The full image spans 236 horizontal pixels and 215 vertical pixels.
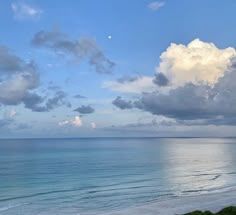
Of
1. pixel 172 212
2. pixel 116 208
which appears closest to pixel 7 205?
pixel 116 208

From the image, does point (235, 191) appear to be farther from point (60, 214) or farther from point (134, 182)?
point (60, 214)

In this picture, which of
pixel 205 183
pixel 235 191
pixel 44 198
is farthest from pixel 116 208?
pixel 205 183

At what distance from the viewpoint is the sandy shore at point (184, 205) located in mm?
49188

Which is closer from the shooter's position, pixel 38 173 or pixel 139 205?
pixel 139 205

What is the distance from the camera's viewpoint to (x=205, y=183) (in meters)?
81.1

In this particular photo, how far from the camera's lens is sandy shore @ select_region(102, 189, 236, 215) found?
49.2 m

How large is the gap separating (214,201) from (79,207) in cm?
2093

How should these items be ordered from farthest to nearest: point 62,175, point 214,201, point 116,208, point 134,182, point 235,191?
point 62,175, point 134,182, point 235,191, point 214,201, point 116,208

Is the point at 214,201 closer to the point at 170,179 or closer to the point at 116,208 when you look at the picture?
the point at 116,208

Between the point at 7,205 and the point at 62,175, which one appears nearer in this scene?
the point at 7,205

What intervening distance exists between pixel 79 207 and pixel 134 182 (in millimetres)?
27390

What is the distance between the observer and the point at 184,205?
53406 mm

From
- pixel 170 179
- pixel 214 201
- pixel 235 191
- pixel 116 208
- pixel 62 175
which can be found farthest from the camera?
pixel 62 175

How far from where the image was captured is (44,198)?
60.1 metres
